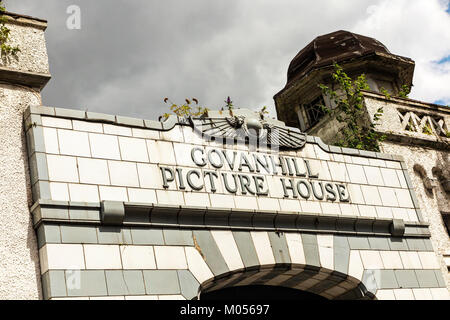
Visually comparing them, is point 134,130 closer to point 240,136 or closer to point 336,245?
point 240,136

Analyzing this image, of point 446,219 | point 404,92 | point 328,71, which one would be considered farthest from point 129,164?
point 404,92

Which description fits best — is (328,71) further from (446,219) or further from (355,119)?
(446,219)

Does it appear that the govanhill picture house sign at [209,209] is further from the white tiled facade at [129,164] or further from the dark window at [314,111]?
the dark window at [314,111]

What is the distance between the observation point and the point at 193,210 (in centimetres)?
917

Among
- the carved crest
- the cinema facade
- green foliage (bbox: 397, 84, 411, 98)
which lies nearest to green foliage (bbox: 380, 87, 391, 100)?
green foliage (bbox: 397, 84, 411, 98)

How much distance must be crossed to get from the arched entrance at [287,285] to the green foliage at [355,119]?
3377mm

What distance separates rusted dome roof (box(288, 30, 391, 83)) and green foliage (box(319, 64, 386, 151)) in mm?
1335

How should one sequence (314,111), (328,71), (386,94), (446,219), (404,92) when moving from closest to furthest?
(446,219) → (386,94) → (404,92) → (328,71) → (314,111)

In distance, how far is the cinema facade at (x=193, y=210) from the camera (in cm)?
812

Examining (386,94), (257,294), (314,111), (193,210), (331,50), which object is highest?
(331,50)

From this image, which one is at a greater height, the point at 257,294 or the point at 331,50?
the point at 331,50

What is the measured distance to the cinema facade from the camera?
26.7 feet

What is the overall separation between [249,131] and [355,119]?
379cm

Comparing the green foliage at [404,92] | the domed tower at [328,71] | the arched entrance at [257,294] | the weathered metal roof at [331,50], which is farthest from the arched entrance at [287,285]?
the weathered metal roof at [331,50]
